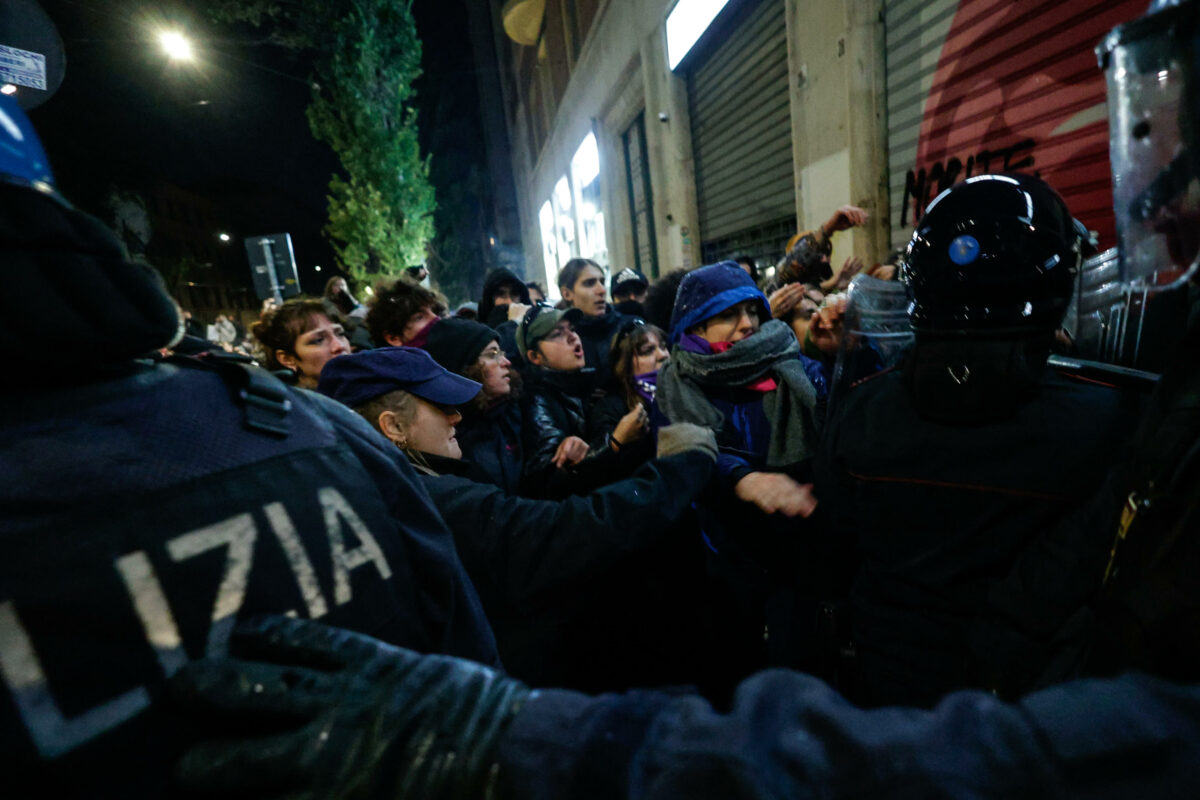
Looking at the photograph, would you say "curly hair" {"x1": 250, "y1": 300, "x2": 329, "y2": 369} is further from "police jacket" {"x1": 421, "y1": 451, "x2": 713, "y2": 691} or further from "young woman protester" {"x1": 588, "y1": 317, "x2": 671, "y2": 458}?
"police jacket" {"x1": 421, "y1": 451, "x2": 713, "y2": 691}

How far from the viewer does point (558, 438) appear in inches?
104

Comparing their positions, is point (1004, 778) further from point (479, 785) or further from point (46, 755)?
point (46, 755)

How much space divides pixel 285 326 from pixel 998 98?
4881 mm

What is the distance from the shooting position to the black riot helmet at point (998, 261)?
1.28m

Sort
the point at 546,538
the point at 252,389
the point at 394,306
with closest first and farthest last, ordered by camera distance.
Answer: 1. the point at 252,389
2. the point at 546,538
3. the point at 394,306

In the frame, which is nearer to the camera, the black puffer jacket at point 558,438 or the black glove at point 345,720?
the black glove at point 345,720

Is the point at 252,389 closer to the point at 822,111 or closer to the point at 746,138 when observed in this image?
the point at 822,111

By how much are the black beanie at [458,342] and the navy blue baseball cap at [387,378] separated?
2.53 feet

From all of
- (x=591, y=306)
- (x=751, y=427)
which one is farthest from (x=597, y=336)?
(x=751, y=427)

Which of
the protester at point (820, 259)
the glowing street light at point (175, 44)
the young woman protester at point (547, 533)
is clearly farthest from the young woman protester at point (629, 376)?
the glowing street light at point (175, 44)

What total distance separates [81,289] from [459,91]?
3538cm

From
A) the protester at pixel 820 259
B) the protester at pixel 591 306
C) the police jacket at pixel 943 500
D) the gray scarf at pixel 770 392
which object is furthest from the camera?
the protester at pixel 591 306

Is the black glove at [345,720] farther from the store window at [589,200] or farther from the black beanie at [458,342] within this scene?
the store window at [589,200]

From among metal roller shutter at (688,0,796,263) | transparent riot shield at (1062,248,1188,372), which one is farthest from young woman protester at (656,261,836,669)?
metal roller shutter at (688,0,796,263)
